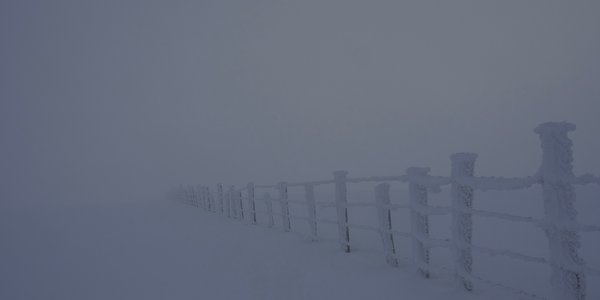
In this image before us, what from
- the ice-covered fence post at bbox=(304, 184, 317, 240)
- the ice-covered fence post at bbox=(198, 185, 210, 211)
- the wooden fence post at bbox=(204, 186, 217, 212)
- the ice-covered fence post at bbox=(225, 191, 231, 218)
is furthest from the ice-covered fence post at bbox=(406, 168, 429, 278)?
the ice-covered fence post at bbox=(198, 185, 210, 211)

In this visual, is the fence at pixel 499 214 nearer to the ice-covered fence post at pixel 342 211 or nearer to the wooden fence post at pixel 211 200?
the ice-covered fence post at pixel 342 211

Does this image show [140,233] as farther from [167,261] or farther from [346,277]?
[346,277]

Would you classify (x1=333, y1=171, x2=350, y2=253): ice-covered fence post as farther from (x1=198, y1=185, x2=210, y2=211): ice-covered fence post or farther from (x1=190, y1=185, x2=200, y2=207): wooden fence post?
(x1=190, y1=185, x2=200, y2=207): wooden fence post

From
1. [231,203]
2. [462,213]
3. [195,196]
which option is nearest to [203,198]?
[195,196]

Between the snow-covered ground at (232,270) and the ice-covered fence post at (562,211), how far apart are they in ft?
4.14

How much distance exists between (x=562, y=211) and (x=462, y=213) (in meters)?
1.49

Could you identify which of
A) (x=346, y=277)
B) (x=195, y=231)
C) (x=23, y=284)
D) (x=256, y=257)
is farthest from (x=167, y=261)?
(x=195, y=231)

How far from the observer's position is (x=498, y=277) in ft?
23.0

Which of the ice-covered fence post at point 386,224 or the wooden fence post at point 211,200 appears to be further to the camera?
the wooden fence post at point 211,200

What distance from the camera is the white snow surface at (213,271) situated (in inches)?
231

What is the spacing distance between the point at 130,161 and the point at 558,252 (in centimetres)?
19537

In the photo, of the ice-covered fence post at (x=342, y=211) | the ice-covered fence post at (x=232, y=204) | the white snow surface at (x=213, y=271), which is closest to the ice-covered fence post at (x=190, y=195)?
the ice-covered fence post at (x=232, y=204)

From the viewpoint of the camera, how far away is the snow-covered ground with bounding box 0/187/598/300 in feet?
19.4

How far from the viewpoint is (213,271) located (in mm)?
7418
